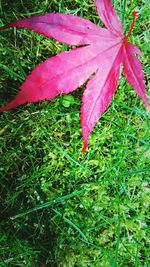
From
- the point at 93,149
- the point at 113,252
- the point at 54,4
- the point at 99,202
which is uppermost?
the point at 54,4

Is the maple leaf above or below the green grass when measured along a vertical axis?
above

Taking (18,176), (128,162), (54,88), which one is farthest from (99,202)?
(54,88)

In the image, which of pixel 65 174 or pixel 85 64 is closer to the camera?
pixel 85 64

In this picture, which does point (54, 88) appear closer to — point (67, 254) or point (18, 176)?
point (18, 176)

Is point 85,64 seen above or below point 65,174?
above

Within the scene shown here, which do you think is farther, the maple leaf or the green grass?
the green grass
